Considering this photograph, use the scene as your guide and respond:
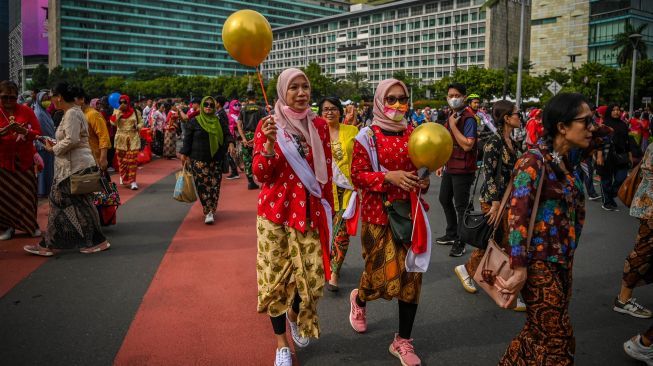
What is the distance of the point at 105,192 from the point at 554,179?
586 centimetres

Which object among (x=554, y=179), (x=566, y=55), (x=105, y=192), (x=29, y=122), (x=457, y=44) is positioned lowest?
(x=105, y=192)

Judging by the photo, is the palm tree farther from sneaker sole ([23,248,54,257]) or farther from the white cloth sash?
the white cloth sash

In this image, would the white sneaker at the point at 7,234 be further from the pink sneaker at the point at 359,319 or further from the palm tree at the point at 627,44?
the palm tree at the point at 627,44

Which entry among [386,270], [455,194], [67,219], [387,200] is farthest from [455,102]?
[67,219]

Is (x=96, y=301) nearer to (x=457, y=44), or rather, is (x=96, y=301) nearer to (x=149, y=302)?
(x=149, y=302)

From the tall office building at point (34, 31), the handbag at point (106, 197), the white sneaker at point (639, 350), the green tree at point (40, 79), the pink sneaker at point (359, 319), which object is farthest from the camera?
the tall office building at point (34, 31)

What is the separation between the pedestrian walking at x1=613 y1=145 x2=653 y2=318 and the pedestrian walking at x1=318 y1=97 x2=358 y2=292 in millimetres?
2282

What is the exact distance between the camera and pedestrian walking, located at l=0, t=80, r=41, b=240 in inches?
231

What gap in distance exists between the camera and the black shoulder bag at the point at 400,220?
3.24 meters

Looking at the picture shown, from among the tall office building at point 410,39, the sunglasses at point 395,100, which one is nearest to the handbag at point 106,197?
the sunglasses at point 395,100

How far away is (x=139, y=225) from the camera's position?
292 inches

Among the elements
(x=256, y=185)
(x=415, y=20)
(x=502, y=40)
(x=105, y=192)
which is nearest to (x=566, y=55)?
(x=502, y=40)

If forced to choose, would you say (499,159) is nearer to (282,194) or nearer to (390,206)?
(390,206)

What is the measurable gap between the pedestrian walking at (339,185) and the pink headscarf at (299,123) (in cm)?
73
